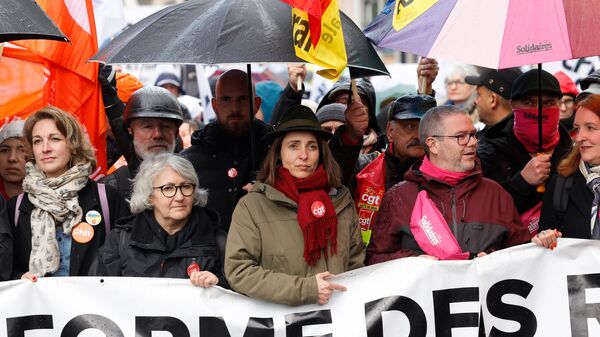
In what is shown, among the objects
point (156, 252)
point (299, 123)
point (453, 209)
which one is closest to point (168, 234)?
point (156, 252)

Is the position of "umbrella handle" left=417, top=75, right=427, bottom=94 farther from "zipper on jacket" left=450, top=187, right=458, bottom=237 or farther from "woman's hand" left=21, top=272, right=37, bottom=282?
"woman's hand" left=21, top=272, right=37, bottom=282

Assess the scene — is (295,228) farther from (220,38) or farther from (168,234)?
(220,38)

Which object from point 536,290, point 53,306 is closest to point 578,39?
point 536,290

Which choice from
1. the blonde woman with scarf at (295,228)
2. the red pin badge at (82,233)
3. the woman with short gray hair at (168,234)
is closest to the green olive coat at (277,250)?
the blonde woman with scarf at (295,228)

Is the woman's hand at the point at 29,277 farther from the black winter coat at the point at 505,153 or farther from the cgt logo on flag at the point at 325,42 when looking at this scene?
the black winter coat at the point at 505,153

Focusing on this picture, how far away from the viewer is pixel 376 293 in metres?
6.17

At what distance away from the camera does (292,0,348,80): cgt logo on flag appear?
6.20 m

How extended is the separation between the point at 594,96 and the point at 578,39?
82 centimetres

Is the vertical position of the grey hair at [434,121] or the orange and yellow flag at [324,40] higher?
the orange and yellow flag at [324,40]

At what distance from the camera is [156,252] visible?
20.6 ft

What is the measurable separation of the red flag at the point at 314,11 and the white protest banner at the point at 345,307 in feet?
4.13

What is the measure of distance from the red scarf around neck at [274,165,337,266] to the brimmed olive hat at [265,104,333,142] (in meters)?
0.22

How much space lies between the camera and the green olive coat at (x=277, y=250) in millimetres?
5953

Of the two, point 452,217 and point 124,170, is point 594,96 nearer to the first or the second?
point 452,217
